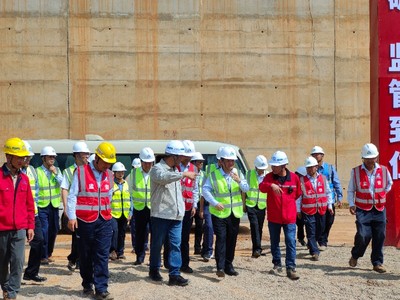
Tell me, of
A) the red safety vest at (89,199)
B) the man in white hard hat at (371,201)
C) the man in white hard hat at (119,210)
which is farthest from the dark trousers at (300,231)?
the red safety vest at (89,199)

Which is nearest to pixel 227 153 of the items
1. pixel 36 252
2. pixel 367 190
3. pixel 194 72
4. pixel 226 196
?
pixel 226 196

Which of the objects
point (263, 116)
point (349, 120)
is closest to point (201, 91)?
point (263, 116)

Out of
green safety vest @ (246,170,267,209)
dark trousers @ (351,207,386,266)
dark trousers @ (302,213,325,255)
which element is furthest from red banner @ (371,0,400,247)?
green safety vest @ (246,170,267,209)

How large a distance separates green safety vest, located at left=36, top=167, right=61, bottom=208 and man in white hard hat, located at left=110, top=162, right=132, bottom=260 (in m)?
1.02

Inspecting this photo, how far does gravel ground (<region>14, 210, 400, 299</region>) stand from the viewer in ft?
35.5

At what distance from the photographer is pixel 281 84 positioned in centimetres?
2631

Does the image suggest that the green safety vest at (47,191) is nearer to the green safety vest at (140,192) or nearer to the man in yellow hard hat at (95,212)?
the green safety vest at (140,192)

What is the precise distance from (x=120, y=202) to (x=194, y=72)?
12766 mm

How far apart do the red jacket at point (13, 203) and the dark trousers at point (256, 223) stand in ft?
17.6

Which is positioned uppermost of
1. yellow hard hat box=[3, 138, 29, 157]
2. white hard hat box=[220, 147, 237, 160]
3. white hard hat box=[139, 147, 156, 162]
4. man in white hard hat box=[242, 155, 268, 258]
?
yellow hard hat box=[3, 138, 29, 157]

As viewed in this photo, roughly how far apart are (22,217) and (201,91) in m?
16.6

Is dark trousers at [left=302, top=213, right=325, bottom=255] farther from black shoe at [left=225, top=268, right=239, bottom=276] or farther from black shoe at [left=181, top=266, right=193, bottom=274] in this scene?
black shoe at [left=181, top=266, right=193, bottom=274]

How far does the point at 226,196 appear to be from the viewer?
12.0 meters

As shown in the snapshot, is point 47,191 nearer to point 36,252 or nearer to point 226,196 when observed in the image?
point 36,252
